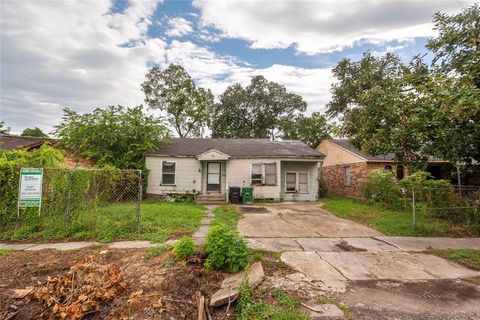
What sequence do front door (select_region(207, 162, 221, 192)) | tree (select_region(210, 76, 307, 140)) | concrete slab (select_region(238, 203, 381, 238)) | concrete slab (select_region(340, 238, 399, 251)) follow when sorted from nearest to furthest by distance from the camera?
concrete slab (select_region(340, 238, 399, 251)), concrete slab (select_region(238, 203, 381, 238)), front door (select_region(207, 162, 221, 192)), tree (select_region(210, 76, 307, 140))

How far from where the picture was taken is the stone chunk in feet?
11.0

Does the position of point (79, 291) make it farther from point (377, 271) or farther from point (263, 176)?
point (263, 176)

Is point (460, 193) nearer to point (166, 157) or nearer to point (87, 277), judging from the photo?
point (87, 277)

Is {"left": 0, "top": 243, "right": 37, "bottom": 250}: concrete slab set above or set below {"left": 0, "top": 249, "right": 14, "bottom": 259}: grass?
below

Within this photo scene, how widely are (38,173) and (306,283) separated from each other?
6873mm

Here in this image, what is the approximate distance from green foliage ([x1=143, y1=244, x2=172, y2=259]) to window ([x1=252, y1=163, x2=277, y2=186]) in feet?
33.9

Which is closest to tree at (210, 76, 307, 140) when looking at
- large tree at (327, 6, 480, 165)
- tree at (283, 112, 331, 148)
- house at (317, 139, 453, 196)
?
tree at (283, 112, 331, 148)

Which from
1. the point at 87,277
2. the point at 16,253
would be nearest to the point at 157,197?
the point at 16,253

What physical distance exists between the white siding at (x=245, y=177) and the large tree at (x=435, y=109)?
575 cm

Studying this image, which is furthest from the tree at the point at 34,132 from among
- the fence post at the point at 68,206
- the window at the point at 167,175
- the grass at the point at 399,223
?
the grass at the point at 399,223

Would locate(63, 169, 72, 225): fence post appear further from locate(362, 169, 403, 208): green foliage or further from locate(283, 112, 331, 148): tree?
locate(283, 112, 331, 148): tree

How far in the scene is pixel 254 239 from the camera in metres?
6.39

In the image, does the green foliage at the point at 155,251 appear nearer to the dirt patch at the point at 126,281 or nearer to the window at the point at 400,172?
the dirt patch at the point at 126,281

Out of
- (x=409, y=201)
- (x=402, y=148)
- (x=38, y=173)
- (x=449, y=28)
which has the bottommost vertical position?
(x=409, y=201)
